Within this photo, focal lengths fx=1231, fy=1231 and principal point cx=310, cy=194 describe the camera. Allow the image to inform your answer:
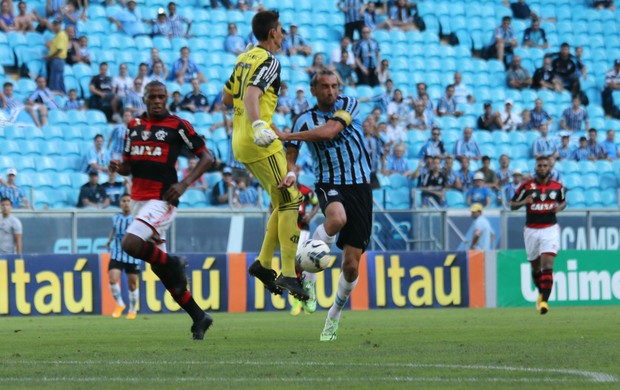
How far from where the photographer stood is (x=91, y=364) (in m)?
8.16

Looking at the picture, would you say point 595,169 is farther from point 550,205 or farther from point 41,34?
point 41,34

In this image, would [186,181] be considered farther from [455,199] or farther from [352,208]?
[455,199]

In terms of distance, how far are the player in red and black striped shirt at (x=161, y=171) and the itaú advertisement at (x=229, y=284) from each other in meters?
9.27

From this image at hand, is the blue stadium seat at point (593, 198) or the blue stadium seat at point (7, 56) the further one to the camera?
the blue stadium seat at point (593, 198)

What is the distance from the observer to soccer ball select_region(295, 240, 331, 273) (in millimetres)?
10078

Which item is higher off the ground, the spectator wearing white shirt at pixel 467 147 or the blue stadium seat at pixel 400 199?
the spectator wearing white shirt at pixel 467 147

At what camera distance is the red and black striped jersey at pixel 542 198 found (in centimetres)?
1816

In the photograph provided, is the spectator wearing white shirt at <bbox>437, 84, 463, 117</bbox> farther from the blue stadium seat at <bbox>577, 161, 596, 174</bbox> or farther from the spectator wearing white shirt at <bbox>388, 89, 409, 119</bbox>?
the blue stadium seat at <bbox>577, 161, 596, 174</bbox>

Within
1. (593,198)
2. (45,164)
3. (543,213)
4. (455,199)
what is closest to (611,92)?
(593,198)

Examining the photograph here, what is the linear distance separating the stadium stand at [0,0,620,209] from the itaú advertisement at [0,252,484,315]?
1114 millimetres

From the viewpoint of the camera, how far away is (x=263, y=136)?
974 cm

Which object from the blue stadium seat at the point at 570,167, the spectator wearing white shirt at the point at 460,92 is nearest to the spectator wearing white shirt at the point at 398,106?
the spectator wearing white shirt at the point at 460,92

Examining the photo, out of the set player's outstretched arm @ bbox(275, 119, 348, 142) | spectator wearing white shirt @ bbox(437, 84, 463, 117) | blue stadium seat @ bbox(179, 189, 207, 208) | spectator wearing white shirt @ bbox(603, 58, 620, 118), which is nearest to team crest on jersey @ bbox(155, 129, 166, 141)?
player's outstretched arm @ bbox(275, 119, 348, 142)

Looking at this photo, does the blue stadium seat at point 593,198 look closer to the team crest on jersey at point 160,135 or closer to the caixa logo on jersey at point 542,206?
the caixa logo on jersey at point 542,206
